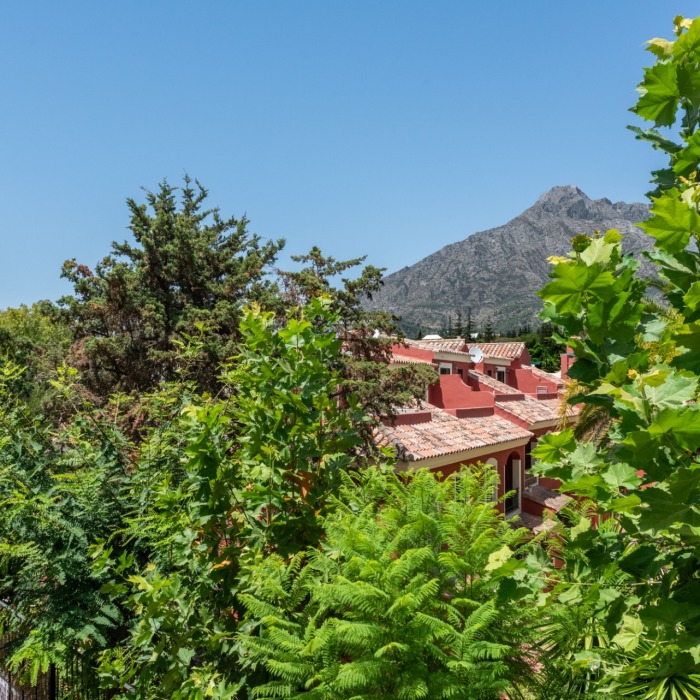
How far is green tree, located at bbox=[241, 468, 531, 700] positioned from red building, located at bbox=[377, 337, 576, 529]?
28.9 feet

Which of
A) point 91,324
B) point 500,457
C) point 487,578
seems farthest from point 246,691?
point 500,457

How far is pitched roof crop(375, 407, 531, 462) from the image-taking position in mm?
13906

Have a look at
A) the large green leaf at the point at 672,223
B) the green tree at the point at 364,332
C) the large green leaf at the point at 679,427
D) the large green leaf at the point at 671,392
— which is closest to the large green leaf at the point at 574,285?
the large green leaf at the point at 672,223

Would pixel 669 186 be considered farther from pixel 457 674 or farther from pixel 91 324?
pixel 91 324

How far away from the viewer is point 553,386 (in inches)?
1200

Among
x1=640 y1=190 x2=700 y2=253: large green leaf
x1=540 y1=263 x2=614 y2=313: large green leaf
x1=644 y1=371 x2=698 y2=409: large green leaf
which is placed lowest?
x1=644 y1=371 x2=698 y2=409: large green leaf

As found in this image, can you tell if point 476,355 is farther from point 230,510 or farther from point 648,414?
point 648,414

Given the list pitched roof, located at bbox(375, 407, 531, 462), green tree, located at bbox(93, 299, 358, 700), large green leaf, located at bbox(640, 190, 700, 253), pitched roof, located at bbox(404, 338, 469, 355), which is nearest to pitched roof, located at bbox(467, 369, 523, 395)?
pitched roof, located at bbox(404, 338, 469, 355)

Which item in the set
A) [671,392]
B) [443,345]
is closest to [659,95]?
[671,392]

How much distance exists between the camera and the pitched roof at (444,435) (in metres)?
13.9

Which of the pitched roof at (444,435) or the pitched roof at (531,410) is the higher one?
the pitched roof at (444,435)

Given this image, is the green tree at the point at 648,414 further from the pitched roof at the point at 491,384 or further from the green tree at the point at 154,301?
the pitched roof at the point at 491,384

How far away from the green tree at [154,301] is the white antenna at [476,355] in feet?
44.0

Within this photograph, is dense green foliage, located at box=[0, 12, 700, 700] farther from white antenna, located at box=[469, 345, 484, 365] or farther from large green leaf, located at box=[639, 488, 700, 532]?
white antenna, located at box=[469, 345, 484, 365]
